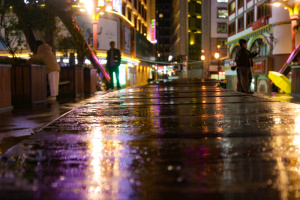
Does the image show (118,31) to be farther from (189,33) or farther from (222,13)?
(189,33)

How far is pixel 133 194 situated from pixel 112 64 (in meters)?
11.2

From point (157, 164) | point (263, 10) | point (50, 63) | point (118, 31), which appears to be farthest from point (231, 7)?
point (157, 164)

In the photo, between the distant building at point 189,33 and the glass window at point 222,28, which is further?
the distant building at point 189,33

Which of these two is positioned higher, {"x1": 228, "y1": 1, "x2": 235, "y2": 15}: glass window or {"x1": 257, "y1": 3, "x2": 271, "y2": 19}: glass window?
{"x1": 228, "y1": 1, "x2": 235, "y2": 15}: glass window

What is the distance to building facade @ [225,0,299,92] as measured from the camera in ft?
82.8

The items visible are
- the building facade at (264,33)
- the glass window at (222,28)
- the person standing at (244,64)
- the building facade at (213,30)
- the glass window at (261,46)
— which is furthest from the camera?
the glass window at (222,28)

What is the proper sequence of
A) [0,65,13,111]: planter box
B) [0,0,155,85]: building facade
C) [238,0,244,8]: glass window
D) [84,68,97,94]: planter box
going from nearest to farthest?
1. [0,65,13,111]: planter box
2. [84,68,97,94]: planter box
3. [0,0,155,85]: building facade
4. [238,0,244,8]: glass window

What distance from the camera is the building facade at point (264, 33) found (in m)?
25.2

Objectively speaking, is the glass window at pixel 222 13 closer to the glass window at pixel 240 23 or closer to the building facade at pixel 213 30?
the building facade at pixel 213 30

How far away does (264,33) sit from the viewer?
2822 cm

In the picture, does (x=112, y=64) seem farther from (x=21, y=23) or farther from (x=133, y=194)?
(x=133, y=194)

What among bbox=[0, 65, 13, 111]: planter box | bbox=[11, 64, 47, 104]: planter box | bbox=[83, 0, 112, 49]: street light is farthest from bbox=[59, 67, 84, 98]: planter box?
bbox=[83, 0, 112, 49]: street light

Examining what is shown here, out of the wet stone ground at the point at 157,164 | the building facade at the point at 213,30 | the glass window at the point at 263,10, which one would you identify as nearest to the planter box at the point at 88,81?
the wet stone ground at the point at 157,164

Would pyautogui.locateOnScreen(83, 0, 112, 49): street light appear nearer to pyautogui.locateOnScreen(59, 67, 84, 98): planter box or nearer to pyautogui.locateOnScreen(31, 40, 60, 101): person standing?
pyautogui.locateOnScreen(59, 67, 84, 98): planter box
